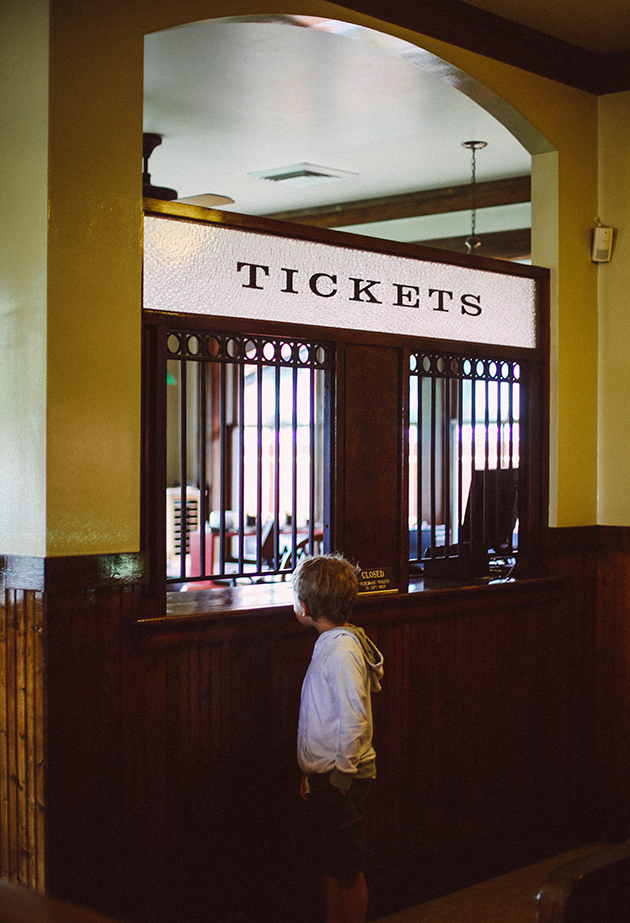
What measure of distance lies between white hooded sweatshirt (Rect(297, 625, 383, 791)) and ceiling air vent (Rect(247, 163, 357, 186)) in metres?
4.48

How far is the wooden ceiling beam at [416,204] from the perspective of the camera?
7094 mm

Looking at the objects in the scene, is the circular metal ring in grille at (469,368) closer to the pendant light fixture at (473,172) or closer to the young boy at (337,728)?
the young boy at (337,728)

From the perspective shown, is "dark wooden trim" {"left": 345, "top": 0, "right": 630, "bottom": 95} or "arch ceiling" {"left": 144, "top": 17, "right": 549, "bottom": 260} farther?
"arch ceiling" {"left": 144, "top": 17, "right": 549, "bottom": 260}

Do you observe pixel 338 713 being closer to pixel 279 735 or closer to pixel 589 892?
pixel 279 735

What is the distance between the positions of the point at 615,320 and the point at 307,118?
7.57ft

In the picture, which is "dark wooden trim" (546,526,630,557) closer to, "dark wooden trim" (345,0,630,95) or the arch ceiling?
the arch ceiling

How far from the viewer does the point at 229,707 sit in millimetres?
3160

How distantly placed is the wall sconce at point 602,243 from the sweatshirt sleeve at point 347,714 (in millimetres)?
2518

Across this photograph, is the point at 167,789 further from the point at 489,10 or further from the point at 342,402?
the point at 489,10

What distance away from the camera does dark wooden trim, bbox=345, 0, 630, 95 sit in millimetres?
3688

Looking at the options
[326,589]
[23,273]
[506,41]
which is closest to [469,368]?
[506,41]

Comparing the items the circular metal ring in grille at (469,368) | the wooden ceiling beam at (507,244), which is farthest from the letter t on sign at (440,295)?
the wooden ceiling beam at (507,244)

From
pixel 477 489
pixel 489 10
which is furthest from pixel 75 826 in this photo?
pixel 489 10

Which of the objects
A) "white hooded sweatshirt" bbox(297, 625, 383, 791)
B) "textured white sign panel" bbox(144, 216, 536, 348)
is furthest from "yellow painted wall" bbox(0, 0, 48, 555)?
"white hooded sweatshirt" bbox(297, 625, 383, 791)
